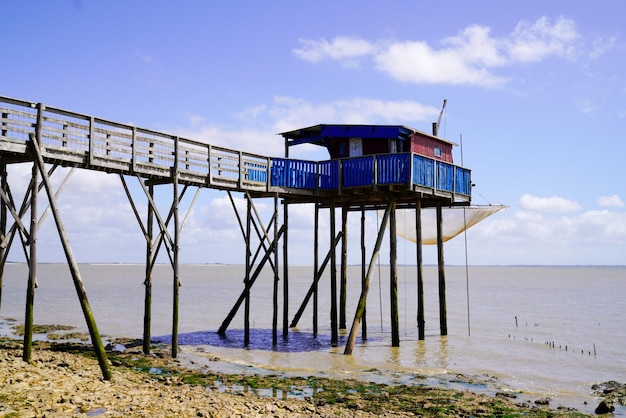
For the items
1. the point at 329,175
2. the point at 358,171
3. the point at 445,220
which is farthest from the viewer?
the point at 445,220

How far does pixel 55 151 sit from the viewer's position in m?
15.9

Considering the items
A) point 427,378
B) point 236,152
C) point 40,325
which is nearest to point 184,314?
point 40,325

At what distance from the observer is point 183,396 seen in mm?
13484

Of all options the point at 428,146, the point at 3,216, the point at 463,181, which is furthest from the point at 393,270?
the point at 3,216

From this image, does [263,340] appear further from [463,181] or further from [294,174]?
[463,181]

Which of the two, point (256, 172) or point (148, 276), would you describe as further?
point (256, 172)

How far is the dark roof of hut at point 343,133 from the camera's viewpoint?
24.5m

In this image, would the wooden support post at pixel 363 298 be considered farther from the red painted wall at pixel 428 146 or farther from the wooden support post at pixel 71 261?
the wooden support post at pixel 71 261

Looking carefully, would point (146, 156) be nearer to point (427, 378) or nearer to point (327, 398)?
point (327, 398)

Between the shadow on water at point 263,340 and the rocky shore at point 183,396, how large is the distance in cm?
620

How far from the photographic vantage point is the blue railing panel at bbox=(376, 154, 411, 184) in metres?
22.5

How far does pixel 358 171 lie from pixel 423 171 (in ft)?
8.50

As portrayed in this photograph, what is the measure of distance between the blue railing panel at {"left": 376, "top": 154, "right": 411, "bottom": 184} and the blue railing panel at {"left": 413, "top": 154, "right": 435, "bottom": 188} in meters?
0.37

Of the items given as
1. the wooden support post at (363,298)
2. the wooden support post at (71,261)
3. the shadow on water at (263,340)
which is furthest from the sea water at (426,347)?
the wooden support post at (71,261)
